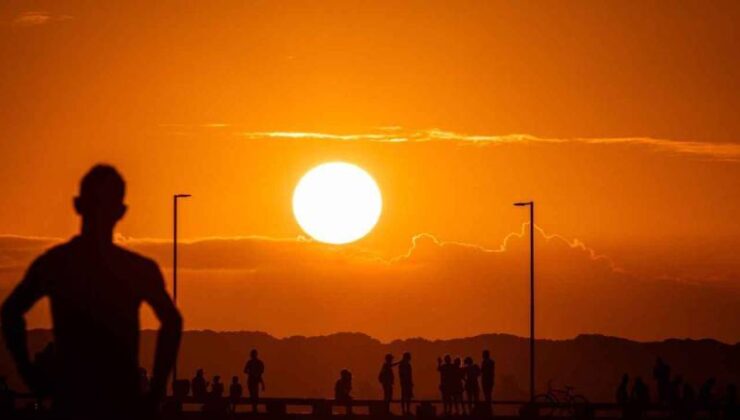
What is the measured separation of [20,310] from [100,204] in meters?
0.50

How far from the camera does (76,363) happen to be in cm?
714

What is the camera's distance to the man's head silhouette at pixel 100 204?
288 inches

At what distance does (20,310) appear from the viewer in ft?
24.1

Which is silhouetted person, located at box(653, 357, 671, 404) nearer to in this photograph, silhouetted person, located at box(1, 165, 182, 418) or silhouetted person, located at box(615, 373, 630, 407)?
silhouetted person, located at box(615, 373, 630, 407)

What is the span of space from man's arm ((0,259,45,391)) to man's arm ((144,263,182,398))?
0.44 meters

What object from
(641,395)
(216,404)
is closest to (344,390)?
(216,404)

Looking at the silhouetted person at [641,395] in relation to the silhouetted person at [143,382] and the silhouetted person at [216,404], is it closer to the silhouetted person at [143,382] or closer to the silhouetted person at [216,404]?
the silhouetted person at [216,404]

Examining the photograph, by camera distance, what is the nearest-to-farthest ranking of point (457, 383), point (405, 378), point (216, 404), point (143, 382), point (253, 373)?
point (143, 382), point (405, 378), point (253, 373), point (457, 383), point (216, 404)

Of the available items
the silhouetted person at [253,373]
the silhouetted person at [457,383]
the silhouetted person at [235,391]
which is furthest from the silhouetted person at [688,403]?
the silhouetted person at [235,391]

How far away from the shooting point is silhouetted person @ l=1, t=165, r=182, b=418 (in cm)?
713

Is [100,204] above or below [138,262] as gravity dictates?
above

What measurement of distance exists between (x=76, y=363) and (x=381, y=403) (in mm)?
45356

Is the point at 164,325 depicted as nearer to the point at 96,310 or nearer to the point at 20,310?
the point at 96,310

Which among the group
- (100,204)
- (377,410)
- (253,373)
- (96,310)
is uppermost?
(100,204)
